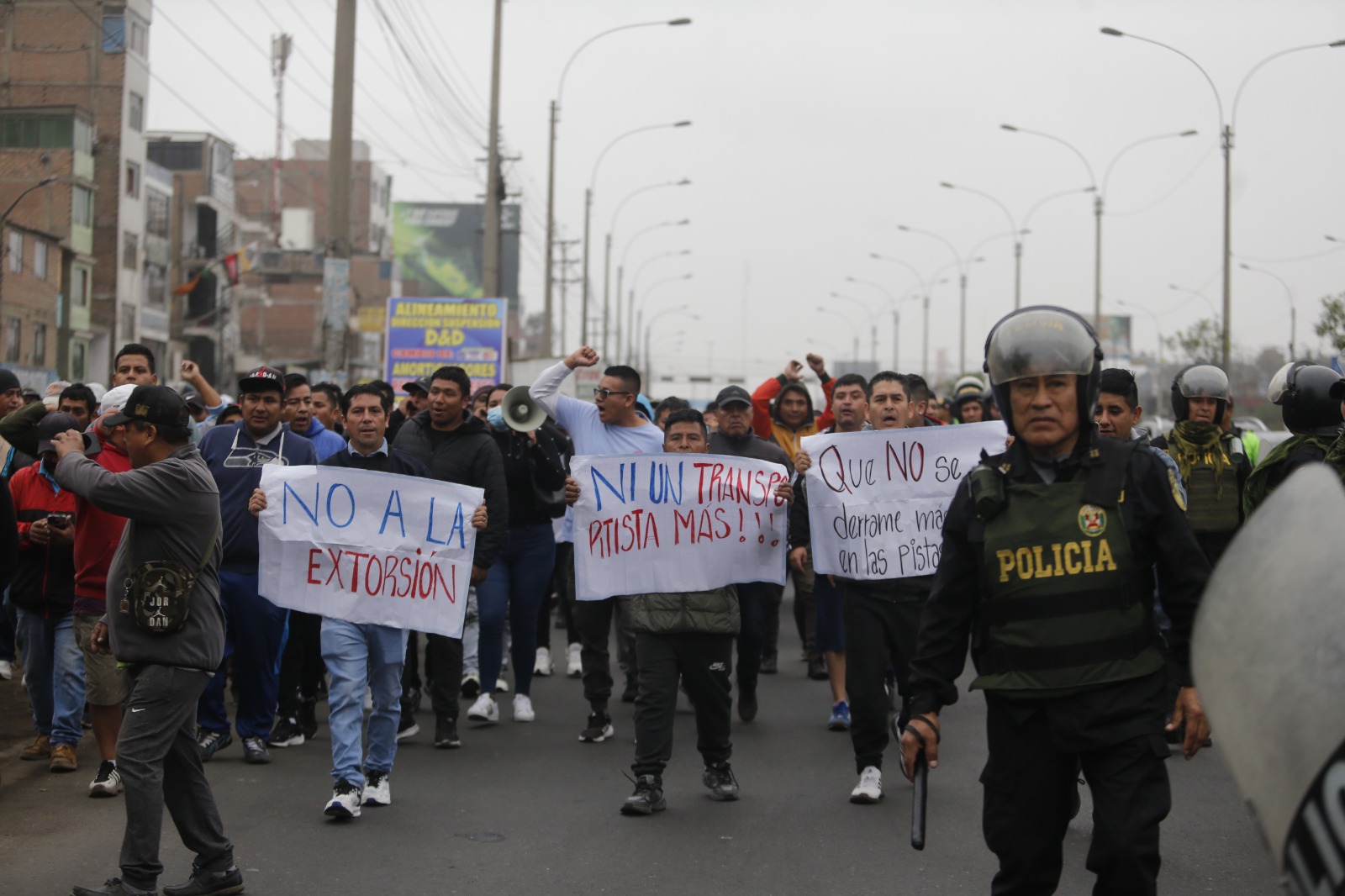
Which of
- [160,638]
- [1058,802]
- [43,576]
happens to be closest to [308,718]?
[43,576]

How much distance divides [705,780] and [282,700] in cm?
287

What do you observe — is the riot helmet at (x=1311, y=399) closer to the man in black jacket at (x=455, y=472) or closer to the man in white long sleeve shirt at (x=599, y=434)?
the man in white long sleeve shirt at (x=599, y=434)

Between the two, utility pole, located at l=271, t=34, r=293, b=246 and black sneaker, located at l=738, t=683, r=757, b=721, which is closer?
black sneaker, located at l=738, t=683, r=757, b=721

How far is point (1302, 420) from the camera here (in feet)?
21.5

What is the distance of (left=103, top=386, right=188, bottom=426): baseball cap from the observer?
5.59 meters

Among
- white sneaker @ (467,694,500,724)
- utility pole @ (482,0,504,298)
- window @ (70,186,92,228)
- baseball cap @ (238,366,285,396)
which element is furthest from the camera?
window @ (70,186,92,228)

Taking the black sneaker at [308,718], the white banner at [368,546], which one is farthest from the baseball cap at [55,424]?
the black sneaker at [308,718]

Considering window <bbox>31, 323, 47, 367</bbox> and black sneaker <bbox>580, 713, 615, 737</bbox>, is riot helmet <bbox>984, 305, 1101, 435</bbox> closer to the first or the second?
black sneaker <bbox>580, 713, 615, 737</bbox>

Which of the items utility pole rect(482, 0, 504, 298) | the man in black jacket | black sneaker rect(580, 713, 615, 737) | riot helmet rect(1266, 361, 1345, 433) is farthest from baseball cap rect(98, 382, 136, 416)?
utility pole rect(482, 0, 504, 298)

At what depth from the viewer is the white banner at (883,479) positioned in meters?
7.84

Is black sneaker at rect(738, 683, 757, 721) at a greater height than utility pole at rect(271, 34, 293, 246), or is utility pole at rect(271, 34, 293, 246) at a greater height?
utility pole at rect(271, 34, 293, 246)

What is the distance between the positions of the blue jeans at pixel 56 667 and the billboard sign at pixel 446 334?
19398mm

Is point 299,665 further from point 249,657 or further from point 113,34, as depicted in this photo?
Answer: point 113,34

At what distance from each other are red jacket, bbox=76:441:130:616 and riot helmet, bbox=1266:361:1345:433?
215 inches
